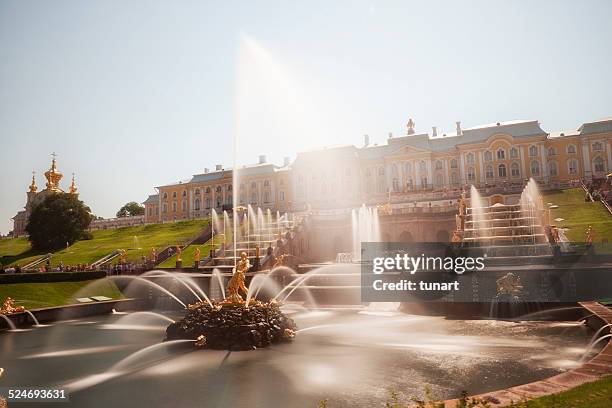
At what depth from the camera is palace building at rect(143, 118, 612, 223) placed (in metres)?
66.2

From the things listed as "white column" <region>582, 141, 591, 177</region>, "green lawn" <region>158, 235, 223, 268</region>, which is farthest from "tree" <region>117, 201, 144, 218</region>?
"white column" <region>582, 141, 591, 177</region>

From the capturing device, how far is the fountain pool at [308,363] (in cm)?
810

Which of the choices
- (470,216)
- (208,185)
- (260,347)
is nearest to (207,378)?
(260,347)

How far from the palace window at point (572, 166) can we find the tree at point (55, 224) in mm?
77991

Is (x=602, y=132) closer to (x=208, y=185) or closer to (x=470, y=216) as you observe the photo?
(x=470, y=216)

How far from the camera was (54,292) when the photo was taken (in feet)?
81.8

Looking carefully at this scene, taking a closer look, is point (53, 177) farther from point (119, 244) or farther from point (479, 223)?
point (479, 223)

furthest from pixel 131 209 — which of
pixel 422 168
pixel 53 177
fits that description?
pixel 422 168

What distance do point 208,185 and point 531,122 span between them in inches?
2498

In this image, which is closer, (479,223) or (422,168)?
(479,223)

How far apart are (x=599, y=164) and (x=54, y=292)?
73.7 metres

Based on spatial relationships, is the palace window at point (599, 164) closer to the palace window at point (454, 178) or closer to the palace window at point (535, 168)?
the palace window at point (535, 168)

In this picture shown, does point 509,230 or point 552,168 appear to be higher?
point 552,168

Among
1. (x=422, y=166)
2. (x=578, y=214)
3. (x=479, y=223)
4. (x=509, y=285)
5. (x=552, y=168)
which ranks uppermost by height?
(x=422, y=166)
